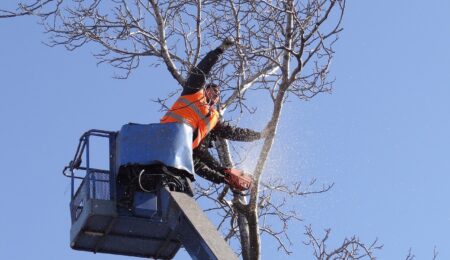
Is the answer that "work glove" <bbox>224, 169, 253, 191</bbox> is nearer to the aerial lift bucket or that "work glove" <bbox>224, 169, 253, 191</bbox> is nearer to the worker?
the worker

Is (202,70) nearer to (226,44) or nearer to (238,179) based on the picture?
(226,44)

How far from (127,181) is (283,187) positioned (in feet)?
9.91

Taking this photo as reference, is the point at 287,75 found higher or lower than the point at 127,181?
higher

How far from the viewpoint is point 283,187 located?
11523mm

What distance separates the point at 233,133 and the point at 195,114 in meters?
0.89

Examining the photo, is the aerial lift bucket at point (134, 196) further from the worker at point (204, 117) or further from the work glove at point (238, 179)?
the work glove at point (238, 179)

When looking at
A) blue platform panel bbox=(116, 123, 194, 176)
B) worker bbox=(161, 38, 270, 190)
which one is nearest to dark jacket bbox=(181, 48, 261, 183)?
worker bbox=(161, 38, 270, 190)

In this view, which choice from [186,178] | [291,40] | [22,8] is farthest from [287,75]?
[22,8]

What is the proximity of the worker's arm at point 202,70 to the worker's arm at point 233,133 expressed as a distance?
63 centimetres

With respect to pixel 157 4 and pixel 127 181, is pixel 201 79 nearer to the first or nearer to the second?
pixel 127 181

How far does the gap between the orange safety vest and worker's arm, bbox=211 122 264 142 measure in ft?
1.59

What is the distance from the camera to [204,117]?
963 centimetres

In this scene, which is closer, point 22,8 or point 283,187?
point 22,8

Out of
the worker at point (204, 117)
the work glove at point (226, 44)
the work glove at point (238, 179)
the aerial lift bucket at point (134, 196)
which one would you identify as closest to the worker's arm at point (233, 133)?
the worker at point (204, 117)
